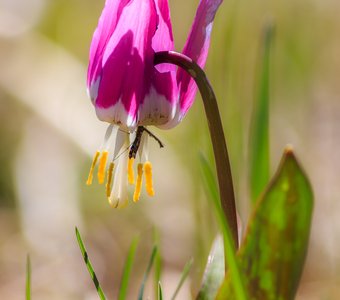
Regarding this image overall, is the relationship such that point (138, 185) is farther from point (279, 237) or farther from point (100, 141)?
point (100, 141)

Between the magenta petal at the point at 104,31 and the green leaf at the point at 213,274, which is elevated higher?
the magenta petal at the point at 104,31

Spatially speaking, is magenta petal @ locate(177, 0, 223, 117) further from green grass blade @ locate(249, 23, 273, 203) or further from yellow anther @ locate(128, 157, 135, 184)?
green grass blade @ locate(249, 23, 273, 203)

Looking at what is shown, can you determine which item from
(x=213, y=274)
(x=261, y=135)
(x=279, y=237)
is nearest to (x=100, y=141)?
(x=261, y=135)

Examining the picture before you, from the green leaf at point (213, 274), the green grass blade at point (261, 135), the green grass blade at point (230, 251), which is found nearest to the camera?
the green grass blade at point (230, 251)

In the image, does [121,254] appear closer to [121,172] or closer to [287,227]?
[121,172]

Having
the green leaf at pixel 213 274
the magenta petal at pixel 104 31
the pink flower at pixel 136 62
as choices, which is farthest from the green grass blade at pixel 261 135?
the magenta petal at pixel 104 31

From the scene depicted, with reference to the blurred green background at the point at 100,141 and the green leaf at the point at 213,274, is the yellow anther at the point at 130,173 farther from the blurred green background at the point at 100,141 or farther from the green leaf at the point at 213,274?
the blurred green background at the point at 100,141

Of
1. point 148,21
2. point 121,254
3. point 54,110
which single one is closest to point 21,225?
point 121,254
